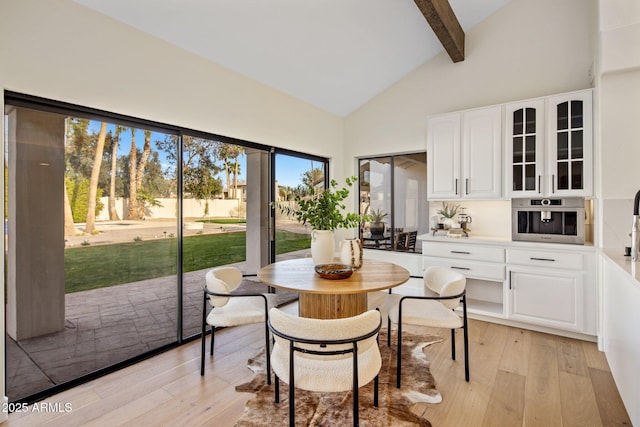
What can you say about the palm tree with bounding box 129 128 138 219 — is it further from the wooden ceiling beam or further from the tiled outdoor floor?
the wooden ceiling beam

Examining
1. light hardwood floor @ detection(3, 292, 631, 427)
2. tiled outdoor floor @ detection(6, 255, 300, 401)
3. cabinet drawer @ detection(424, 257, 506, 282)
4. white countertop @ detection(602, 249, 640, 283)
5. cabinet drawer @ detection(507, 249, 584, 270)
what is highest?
white countertop @ detection(602, 249, 640, 283)

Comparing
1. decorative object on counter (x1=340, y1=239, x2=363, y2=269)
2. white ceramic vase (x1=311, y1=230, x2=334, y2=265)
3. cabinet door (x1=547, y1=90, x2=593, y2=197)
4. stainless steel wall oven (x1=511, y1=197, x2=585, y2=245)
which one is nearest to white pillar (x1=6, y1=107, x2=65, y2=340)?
white ceramic vase (x1=311, y1=230, x2=334, y2=265)

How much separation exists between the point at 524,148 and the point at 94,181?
4043 millimetres

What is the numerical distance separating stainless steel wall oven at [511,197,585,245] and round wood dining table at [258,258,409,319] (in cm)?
175

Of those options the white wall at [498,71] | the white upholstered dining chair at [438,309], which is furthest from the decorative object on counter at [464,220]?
the white upholstered dining chair at [438,309]

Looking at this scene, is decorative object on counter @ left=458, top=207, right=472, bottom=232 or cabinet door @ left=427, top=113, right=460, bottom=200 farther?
decorative object on counter @ left=458, top=207, right=472, bottom=232

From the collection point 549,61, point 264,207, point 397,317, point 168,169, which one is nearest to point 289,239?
point 264,207

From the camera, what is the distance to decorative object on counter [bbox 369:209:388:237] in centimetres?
488

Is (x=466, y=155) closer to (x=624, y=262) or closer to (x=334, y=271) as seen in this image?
(x=624, y=262)

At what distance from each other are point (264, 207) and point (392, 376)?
7.79ft

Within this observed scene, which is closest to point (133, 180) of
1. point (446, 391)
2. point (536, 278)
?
point (446, 391)

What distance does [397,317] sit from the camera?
234cm

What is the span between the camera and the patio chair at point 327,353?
1534 mm

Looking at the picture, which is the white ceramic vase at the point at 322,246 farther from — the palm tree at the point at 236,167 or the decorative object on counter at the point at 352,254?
the palm tree at the point at 236,167
